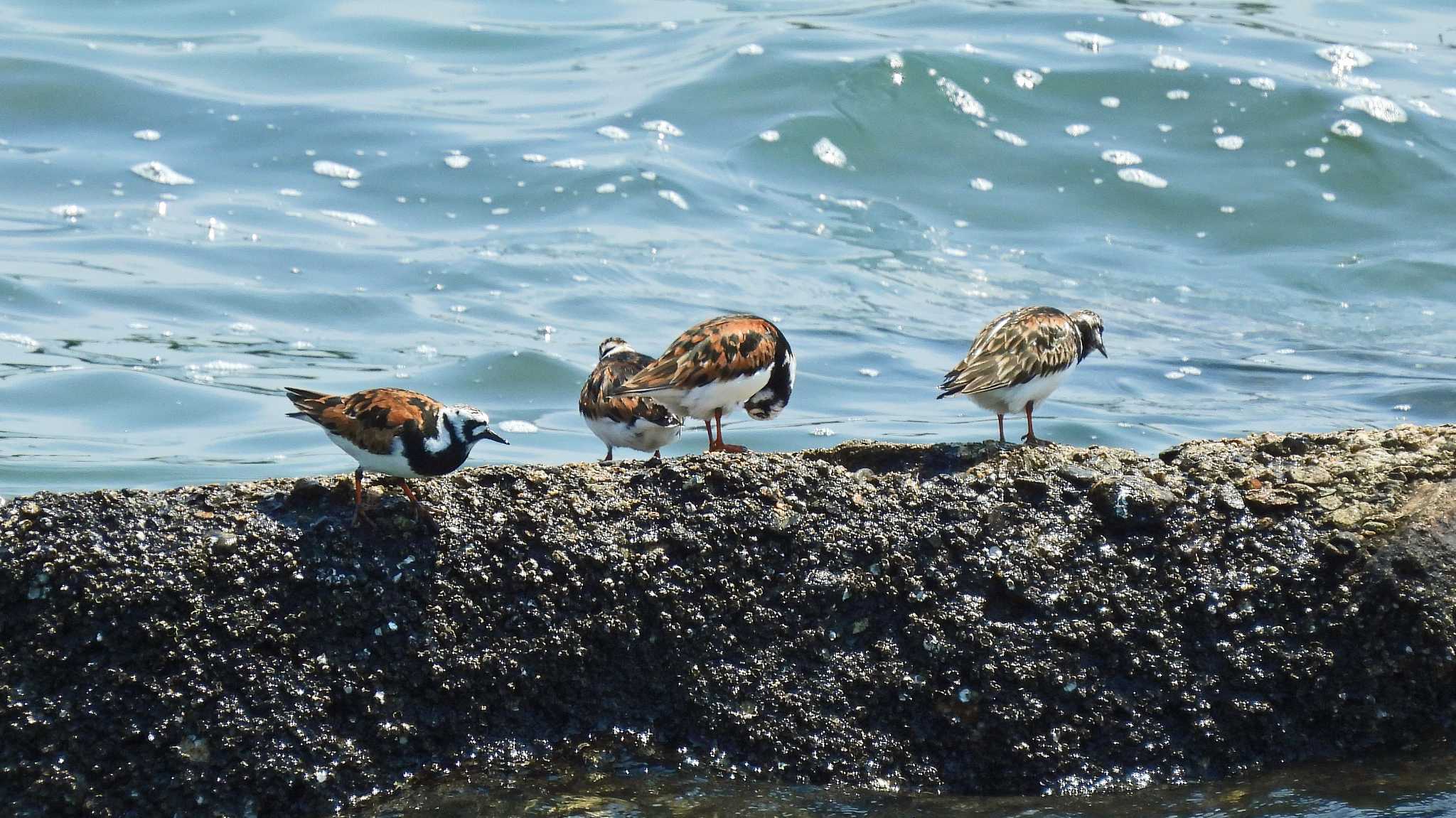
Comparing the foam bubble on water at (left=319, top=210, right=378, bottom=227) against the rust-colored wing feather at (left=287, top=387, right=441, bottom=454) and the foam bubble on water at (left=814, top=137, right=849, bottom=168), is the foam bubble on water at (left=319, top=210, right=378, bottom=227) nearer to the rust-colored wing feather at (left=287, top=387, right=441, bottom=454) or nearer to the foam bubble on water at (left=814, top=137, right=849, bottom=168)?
the foam bubble on water at (left=814, top=137, right=849, bottom=168)

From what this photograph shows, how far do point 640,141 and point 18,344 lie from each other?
5.83m

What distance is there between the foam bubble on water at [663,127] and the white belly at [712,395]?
30.2 feet

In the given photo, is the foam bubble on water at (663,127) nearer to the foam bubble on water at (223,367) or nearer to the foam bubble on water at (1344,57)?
the foam bubble on water at (223,367)

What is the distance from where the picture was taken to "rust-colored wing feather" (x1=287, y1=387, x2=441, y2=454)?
3.60 metres

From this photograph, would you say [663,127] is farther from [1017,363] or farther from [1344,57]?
[1017,363]

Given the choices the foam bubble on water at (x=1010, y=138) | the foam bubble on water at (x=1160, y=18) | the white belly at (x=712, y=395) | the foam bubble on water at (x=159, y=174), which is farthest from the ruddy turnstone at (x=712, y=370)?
the foam bubble on water at (x=1160, y=18)

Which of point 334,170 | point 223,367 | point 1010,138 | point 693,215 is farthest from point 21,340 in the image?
point 1010,138

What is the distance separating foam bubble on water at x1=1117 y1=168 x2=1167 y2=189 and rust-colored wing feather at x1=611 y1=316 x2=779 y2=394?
9.24m

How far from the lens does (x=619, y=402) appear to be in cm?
523

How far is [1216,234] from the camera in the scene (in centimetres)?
1284

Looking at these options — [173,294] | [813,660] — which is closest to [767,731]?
[813,660]

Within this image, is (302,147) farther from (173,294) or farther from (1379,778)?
(1379,778)

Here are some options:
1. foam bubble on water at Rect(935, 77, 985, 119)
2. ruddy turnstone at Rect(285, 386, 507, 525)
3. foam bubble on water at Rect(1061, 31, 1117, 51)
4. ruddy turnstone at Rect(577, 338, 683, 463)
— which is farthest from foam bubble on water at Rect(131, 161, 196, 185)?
ruddy turnstone at Rect(285, 386, 507, 525)

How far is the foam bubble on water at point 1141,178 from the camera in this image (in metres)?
13.4
